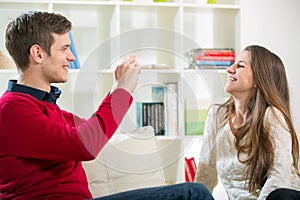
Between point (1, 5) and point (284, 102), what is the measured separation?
5.49 ft

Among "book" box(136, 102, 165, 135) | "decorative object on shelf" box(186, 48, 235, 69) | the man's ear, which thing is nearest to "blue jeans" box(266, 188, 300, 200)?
"book" box(136, 102, 165, 135)

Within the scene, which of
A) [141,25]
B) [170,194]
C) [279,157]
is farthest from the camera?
[141,25]

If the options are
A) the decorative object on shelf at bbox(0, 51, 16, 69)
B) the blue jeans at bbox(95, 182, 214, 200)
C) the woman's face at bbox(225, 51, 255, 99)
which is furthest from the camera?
the decorative object on shelf at bbox(0, 51, 16, 69)

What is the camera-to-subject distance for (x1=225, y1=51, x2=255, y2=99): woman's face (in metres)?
2.49

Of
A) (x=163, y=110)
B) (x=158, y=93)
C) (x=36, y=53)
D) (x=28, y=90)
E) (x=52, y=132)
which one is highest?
(x=36, y=53)

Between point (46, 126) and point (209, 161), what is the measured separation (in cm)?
102

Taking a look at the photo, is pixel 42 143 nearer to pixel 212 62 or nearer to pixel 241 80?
pixel 241 80

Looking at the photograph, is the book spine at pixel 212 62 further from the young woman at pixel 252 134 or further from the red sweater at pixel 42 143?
the red sweater at pixel 42 143

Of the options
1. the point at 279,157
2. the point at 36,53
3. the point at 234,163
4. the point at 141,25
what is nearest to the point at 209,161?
the point at 234,163

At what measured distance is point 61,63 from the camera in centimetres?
195

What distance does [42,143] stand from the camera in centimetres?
172

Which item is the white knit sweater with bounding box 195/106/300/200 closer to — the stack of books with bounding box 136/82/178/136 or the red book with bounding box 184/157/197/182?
the stack of books with bounding box 136/82/178/136

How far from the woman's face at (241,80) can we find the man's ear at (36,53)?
0.95 metres

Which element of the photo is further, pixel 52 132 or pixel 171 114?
pixel 171 114
